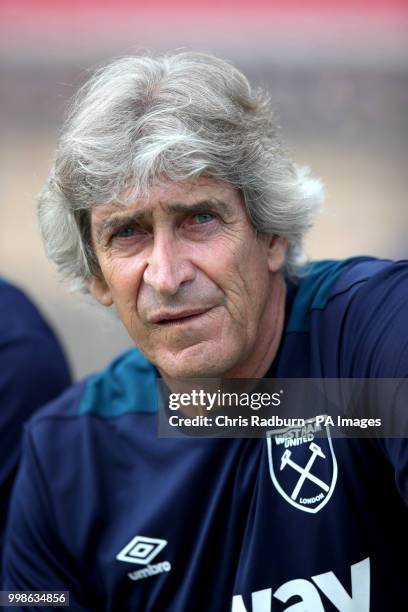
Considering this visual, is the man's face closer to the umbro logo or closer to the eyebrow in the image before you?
the eyebrow

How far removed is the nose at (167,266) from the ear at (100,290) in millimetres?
301

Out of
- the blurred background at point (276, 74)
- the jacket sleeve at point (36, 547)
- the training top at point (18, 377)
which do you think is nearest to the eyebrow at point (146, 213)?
the jacket sleeve at point (36, 547)

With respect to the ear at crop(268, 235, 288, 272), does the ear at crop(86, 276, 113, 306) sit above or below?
below

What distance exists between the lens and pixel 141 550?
2260 millimetres

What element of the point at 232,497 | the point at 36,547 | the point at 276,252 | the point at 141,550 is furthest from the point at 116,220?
the point at 36,547

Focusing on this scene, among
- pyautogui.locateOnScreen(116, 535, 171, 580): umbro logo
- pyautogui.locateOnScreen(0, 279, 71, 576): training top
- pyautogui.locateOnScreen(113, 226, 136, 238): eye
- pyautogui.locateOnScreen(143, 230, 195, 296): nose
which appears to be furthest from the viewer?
pyautogui.locateOnScreen(0, 279, 71, 576): training top

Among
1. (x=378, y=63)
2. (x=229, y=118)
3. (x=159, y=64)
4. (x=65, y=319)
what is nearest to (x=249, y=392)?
(x=229, y=118)

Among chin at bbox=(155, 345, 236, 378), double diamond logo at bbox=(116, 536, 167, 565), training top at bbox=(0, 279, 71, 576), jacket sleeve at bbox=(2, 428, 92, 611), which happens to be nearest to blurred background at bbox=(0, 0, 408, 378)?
training top at bbox=(0, 279, 71, 576)

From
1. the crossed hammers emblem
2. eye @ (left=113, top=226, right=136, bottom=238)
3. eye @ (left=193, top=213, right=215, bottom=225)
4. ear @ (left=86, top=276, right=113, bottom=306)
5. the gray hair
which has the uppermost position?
the gray hair

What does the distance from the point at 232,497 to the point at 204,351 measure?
1.19ft

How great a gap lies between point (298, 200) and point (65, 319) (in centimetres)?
423

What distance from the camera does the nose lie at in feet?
6.59

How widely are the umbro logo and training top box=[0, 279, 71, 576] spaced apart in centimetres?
65

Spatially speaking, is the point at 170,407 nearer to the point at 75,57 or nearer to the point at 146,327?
the point at 146,327
